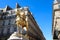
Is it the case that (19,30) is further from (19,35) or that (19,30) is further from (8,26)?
(8,26)

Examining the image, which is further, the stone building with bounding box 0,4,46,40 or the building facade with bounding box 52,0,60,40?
the stone building with bounding box 0,4,46,40

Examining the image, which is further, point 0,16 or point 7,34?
point 0,16

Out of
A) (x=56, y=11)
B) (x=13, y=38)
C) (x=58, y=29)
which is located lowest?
(x=13, y=38)

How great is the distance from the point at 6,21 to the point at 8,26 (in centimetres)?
202

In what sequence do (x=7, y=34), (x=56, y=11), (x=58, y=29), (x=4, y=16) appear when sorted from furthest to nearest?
1. (x=4, y=16)
2. (x=7, y=34)
3. (x=56, y=11)
4. (x=58, y=29)

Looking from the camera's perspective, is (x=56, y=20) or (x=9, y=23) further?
(x=9, y=23)

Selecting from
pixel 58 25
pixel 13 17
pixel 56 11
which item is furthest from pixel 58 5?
pixel 13 17

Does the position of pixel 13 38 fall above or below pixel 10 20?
below

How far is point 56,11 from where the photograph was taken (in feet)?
122

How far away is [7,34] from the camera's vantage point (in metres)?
49.2

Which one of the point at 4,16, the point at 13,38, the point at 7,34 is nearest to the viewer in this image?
the point at 13,38

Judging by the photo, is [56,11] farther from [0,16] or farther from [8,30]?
[0,16]

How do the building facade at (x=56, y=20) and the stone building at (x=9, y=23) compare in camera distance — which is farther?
the stone building at (x=9, y=23)

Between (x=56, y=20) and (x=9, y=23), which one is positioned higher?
(x=9, y=23)
